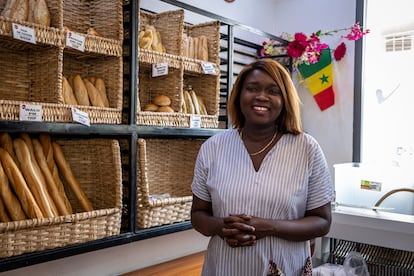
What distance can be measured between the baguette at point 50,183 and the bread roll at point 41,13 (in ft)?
1.61

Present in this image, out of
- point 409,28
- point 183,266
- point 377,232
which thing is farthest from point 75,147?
point 409,28

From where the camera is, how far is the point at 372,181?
7.51 ft

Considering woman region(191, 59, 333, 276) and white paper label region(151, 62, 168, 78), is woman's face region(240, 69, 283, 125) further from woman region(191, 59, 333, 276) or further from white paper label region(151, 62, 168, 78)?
white paper label region(151, 62, 168, 78)

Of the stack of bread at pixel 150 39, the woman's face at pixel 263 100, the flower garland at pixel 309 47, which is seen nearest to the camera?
the woman's face at pixel 263 100

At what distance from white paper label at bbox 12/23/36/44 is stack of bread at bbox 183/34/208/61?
93cm

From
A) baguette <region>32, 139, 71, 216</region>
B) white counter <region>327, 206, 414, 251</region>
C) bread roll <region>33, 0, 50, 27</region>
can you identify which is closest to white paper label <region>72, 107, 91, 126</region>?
baguette <region>32, 139, 71, 216</region>

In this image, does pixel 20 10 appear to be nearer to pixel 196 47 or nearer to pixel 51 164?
pixel 51 164

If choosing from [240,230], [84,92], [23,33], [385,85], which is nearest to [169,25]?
[84,92]

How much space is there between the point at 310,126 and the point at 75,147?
1.99m

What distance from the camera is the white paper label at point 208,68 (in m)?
2.23

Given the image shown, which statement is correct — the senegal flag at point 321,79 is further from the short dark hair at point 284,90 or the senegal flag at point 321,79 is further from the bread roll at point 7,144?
the bread roll at point 7,144

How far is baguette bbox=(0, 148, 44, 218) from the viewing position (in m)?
1.54

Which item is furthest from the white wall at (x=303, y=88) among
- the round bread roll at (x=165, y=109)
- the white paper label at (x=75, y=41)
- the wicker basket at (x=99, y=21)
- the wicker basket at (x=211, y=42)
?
the white paper label at (x=75, y=41)

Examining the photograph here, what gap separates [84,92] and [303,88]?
1.99 m
